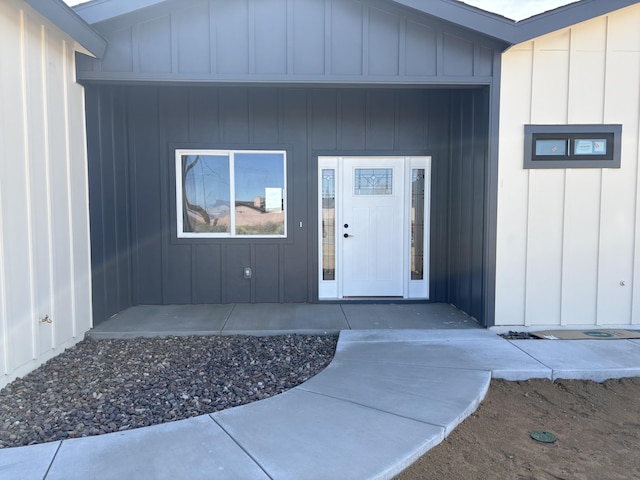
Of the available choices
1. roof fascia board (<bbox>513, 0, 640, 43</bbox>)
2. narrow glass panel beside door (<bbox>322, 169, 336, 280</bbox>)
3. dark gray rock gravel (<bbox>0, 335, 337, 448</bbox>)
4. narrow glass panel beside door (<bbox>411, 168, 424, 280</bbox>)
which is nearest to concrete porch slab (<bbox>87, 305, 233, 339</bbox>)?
dark gray rock gravel (<bbox>0, 335, 337, 448</bbox>)

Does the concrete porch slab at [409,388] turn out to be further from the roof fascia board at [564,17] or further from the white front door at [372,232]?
the roof fascia board at [564,17]

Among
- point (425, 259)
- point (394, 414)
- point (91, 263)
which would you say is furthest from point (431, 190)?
point (91, 263)

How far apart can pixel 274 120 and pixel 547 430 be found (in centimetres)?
529

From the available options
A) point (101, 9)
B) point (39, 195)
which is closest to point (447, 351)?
point (39, 195)

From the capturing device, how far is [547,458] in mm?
2881

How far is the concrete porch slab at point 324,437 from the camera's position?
2.63 meters

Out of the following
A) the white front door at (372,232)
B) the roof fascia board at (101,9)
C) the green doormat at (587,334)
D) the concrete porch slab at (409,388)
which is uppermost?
the roof fascia board at (101,9)

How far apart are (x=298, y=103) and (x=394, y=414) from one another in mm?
4885

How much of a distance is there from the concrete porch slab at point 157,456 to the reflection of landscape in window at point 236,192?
403 centimetres

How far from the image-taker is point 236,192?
677cm

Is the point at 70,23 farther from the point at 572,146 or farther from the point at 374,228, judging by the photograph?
the point at 572,146

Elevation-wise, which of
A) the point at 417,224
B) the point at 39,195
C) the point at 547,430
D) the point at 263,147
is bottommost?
the point at 547,430

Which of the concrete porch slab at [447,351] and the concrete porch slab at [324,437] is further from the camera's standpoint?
the concrete porch slab at [447,351]

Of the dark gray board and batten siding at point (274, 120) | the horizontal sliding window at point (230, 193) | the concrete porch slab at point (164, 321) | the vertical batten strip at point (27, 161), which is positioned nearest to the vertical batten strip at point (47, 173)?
the vertical batten strip at point (27, 161)
